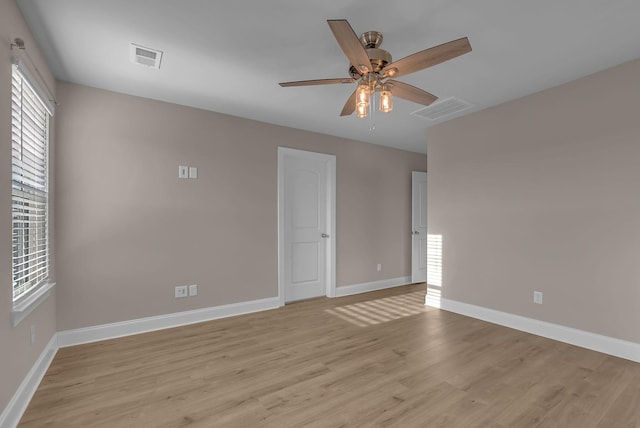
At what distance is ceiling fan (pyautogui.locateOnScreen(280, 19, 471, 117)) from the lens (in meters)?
1.63

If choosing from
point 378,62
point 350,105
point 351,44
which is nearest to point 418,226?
point 350,105

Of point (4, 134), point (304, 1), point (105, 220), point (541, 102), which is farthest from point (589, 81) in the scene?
point (105, 220)

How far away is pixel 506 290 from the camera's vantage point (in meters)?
3.48

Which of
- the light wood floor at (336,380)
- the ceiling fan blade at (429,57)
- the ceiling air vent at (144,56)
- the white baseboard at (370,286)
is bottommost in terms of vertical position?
the light wood floor at (336,380)

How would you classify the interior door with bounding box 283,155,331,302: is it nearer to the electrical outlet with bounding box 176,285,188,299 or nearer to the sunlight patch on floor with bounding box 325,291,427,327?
the sunlight patch on floor with bounding box 325,291,427,327

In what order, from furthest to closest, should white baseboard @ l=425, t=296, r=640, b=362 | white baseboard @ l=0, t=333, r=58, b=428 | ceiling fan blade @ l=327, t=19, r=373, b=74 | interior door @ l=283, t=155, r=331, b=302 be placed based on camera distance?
interior door @ l=283, t=155, r=331, b=302, white baseboard @ l=425, t=296, r=640, b=362, white baseboard @ l=0, t=333, r=58, b=428, ceiling fan blade @ l=327, t=19, r=373, b=74

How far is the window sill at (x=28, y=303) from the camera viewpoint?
187 centimetres

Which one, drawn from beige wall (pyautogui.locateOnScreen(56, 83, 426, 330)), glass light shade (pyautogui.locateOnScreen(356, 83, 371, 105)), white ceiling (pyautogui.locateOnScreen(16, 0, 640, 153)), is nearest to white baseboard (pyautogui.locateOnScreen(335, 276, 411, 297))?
beige wall (pyautogui.locateOnScreen(56, 83, 426, 330))

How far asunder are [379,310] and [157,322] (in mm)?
2615

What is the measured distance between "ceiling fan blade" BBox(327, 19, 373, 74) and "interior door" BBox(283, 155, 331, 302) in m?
A: 2.58

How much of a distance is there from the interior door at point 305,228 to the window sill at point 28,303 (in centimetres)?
254

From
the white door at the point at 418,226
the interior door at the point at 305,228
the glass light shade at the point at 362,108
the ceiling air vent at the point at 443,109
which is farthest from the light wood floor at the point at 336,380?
the ceiling air vent at the point at 443,109

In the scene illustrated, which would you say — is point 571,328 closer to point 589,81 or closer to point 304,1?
point 589,81

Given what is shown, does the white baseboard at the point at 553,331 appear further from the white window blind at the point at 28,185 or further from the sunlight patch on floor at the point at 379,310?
the white window blind at the point at 28,185
